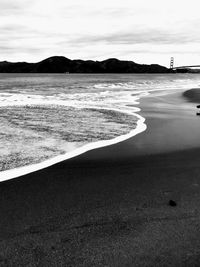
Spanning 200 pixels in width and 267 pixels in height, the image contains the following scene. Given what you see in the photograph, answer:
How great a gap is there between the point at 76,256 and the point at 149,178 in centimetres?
251

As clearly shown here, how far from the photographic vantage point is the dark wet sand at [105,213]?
320 cm

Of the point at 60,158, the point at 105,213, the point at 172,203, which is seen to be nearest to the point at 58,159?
the point at 60,158

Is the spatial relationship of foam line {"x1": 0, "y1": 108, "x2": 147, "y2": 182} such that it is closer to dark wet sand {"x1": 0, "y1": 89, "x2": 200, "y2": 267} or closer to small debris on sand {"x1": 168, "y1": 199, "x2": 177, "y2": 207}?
dark wet sand {"x1": 0, "y1": 89, "x2": 200, "y2": 267}

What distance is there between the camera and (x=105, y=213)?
4117 mm

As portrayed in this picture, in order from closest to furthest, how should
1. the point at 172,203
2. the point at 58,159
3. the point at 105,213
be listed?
the point at 105,213
the point at 172,203
the point at 58,159

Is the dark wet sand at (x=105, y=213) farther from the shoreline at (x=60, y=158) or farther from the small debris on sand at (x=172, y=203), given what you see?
the shoreline at (x=60, y=158)

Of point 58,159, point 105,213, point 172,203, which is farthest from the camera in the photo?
point 58,159

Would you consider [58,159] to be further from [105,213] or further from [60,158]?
[105,213]

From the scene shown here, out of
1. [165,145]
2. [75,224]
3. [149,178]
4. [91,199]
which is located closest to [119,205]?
[91,199]

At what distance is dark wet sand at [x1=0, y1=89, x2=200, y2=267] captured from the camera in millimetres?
3199

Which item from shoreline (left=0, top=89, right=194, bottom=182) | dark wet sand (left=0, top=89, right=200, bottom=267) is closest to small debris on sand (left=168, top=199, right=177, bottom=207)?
dark wet sand (left=0, top=89, right=200, bottom=267)

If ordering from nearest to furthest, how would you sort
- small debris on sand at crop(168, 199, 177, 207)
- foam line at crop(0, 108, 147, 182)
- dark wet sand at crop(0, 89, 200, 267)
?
1. dark wet sand at crop(0, 89, 200, 267)
2. small debris on sand at crop(168, 199, 177, 207)
3. foam line at crop(0, 108, 147, 182)

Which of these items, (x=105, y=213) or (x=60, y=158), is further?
(x=60, y=158)

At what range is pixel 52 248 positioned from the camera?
3309 millimetres
